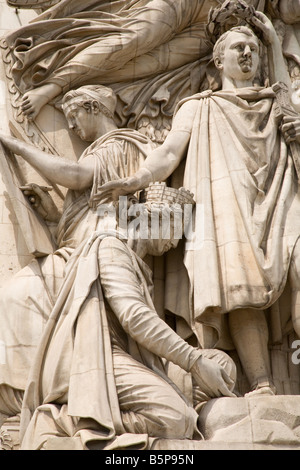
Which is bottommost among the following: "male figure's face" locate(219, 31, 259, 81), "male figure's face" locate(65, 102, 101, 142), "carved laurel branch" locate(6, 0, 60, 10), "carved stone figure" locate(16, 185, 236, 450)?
"carved stone figure" locate(16, 185, 236, 450)

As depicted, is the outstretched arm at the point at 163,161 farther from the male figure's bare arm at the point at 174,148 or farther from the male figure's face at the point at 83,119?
the male figure's face at the point at 83,119

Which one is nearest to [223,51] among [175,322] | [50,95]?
[50,95]

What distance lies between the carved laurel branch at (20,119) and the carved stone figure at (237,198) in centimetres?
101

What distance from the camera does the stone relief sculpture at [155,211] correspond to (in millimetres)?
8727

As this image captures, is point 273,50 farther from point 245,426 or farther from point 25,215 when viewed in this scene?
point 245,426

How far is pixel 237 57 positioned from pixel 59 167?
6.37ft

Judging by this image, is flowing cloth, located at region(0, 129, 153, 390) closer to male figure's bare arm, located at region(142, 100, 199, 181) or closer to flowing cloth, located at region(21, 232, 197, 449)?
male figure's bare arm, located at region(142, 100, 199, 181)

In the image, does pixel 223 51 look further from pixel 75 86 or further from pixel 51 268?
pixel 51 268

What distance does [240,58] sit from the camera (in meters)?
10.5

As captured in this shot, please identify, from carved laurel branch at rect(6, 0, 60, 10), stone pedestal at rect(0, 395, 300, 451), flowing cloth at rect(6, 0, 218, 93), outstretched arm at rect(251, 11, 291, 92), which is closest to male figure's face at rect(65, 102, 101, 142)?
flowing cloth at rect(6, 0, 218, 93)

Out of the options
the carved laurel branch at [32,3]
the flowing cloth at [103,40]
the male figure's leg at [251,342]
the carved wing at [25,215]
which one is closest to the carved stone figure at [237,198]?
the male figure's leg at [251,342]

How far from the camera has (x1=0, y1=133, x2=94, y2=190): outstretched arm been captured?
9891 mm

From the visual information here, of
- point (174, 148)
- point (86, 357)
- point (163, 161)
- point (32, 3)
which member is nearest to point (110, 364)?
point (86, 357)

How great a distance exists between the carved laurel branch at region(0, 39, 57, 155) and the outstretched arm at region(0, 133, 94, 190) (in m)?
0.44
